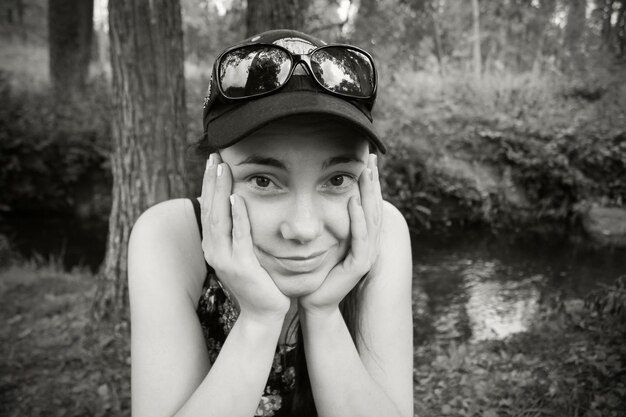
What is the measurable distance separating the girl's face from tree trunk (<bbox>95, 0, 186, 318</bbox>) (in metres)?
2.04

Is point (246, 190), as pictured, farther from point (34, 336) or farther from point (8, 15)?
point (8, 15)

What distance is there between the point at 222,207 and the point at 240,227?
93 mm

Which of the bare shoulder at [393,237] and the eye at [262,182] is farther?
the bare shoulder at [393,237]

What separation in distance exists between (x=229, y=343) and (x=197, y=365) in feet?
0.70

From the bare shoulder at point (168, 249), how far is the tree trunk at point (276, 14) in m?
2.27

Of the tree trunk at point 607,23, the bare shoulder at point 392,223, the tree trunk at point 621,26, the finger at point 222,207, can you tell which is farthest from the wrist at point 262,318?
the tree trunk at point 607,23

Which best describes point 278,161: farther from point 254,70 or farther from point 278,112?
point 254,70

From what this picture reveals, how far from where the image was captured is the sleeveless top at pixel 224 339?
161 cm

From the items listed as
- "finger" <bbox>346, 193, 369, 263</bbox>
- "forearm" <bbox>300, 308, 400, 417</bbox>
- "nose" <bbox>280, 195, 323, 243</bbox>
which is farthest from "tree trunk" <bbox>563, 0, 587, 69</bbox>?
"forearm" <bbox>300, 308, 400, 417</bbox>

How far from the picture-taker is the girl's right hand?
1.31m

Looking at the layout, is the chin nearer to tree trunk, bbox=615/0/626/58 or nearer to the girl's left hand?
the girl's left hand

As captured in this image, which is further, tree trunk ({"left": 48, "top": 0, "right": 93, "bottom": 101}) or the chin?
tree trunk ({"left": 48, "top": 0, "right": 93, "bottom": 101})

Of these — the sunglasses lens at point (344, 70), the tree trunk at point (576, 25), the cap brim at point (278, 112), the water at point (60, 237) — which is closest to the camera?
the cap brim at point (278, 112)

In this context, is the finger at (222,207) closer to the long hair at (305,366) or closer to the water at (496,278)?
the long hair at (305,366)
